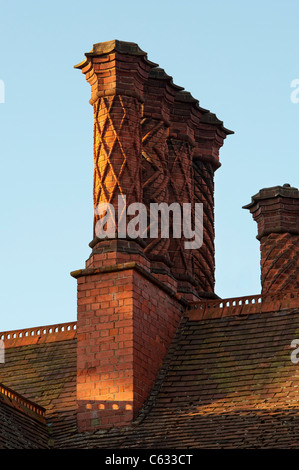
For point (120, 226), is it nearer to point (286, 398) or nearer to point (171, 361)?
point (171, 361)

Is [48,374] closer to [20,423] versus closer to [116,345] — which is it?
[116,345]

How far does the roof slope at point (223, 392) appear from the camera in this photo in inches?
980

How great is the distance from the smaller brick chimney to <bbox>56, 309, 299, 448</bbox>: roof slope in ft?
11.8

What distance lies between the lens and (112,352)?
27344 mm

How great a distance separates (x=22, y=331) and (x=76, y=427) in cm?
436

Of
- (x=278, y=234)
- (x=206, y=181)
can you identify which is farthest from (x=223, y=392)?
(x=206, y=181)

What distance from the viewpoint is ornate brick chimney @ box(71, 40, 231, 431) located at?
27.2 metres

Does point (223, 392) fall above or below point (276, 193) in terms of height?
below

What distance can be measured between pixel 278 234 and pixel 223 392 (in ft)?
22.6

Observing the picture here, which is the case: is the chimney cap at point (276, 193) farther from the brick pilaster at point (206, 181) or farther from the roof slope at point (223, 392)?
the roof slope at point (223, 392)

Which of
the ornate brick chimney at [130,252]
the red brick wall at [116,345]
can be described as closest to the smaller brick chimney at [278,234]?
the ornate brick chimney at [130,252]

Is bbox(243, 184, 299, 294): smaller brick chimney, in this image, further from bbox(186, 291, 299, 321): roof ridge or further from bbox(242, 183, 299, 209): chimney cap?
bbox(186, 291, 299, 321): roof ridge

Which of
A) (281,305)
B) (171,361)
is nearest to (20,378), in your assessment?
(171,361)

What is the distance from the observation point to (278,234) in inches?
1298
